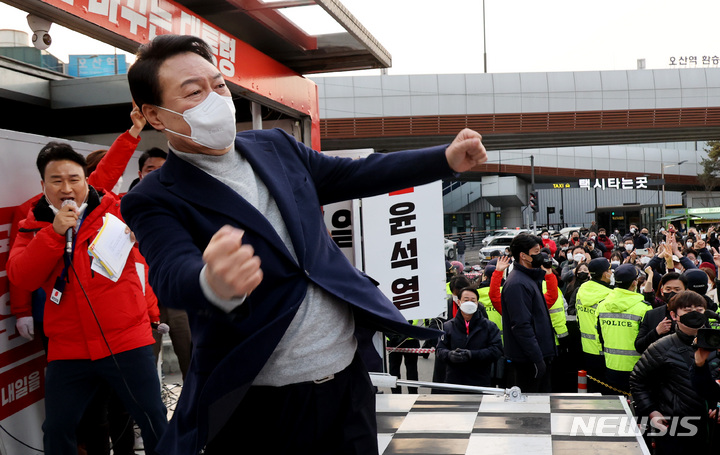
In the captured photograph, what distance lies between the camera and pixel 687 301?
4.68 m

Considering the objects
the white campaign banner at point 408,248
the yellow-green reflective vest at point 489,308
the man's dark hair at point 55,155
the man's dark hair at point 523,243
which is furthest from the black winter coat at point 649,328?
the man's dark hair at point 55,155

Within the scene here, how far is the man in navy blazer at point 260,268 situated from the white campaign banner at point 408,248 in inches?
153

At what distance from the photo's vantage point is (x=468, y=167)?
1530 mm

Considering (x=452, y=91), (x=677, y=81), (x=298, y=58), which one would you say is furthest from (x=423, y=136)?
(x=298, y=58)

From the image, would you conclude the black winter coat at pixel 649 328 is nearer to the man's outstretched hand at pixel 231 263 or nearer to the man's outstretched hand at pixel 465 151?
the man's outstretched hand at pixel 465 151

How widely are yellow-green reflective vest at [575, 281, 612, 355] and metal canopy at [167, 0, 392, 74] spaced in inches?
125

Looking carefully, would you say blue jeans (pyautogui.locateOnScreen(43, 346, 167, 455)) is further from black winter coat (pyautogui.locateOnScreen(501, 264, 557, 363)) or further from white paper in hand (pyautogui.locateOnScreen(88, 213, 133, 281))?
black winter coat (pyautogui.locateOnScreen(501, 264, 557, 363))

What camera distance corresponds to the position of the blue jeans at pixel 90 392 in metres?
3.12

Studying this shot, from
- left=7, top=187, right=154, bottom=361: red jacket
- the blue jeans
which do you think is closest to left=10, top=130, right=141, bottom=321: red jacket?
left=7, top=187, right=154, bottom=361: red jacket

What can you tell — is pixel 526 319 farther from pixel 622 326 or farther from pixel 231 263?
pixel 231 263

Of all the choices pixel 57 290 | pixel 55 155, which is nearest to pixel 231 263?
pixel 57 290

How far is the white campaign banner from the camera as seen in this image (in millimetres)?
5461

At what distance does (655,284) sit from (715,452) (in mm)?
4070

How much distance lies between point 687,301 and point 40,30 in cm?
453
